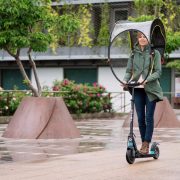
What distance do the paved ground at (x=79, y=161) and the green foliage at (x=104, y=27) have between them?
28.5 m

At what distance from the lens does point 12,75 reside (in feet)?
161

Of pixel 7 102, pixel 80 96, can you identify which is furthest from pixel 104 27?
pixel 7 102

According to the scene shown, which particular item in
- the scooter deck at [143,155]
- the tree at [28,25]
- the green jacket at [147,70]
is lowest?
the scooter deck at [143,155]

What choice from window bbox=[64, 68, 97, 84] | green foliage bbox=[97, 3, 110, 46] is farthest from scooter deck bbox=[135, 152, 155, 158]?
window bbox=[64, 68, 97, 84]

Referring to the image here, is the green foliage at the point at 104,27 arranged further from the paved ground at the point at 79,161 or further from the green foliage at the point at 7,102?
the paved ground at the point at 79,161

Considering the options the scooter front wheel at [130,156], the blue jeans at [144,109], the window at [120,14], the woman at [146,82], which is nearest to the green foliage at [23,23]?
the woman at [146,82]

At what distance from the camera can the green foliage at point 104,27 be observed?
1692 inches

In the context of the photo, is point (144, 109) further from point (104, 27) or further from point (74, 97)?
point (104, 27)

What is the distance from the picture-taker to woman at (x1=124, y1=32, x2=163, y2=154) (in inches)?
390

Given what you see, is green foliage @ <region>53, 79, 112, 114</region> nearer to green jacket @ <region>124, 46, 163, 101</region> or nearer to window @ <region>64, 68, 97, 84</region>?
green jacket @ <region>124, 46, 163, 101</region>

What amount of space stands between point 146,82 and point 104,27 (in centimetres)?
3347

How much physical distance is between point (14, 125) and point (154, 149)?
18.2 ft

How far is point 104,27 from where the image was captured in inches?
1694

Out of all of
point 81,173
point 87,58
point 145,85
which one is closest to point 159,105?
point 145,85
